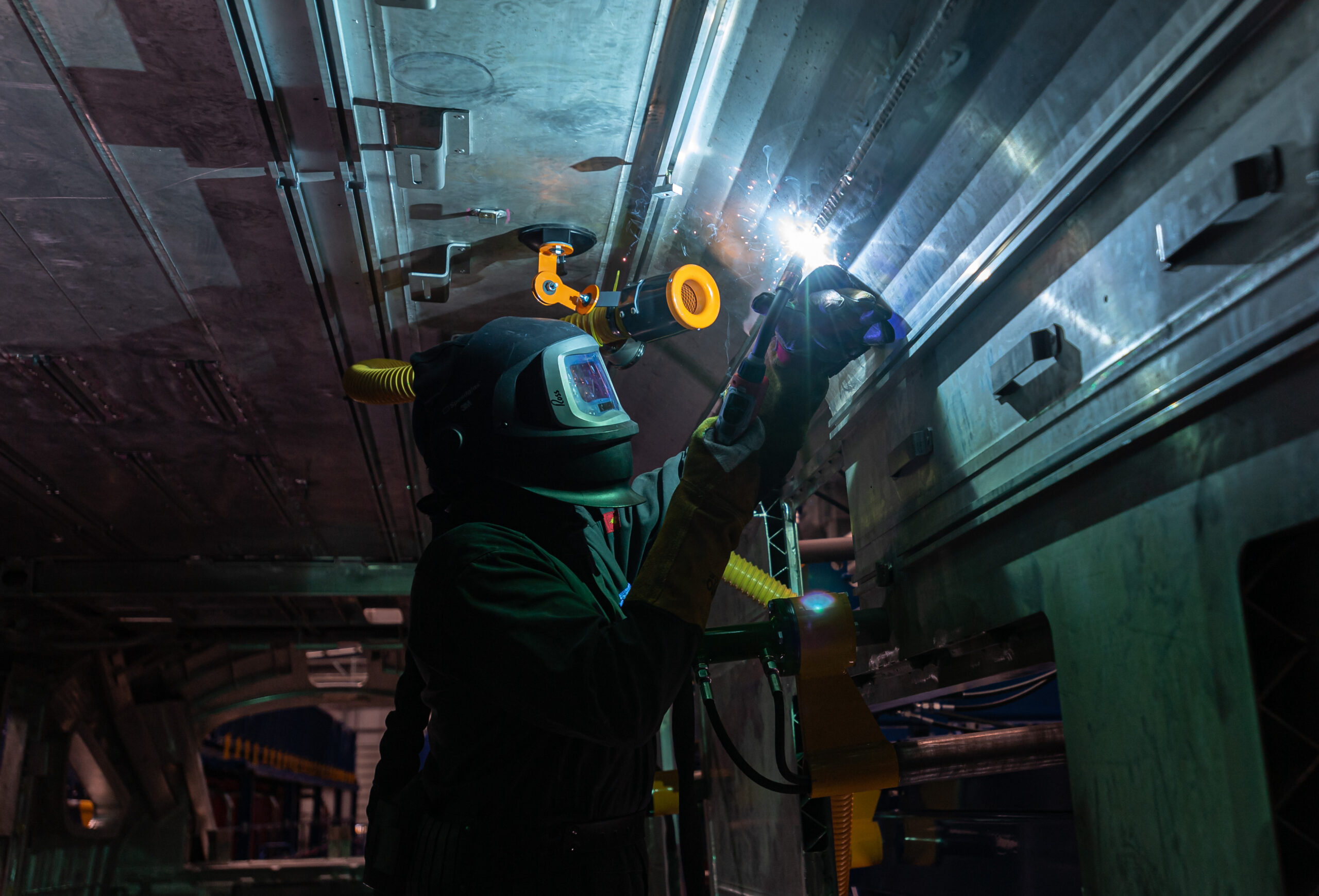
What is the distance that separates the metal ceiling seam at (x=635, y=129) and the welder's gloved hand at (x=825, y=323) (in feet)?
2.52

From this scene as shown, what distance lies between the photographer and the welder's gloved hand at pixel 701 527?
67.0 inches

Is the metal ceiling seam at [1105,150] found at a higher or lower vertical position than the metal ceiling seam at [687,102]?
lower

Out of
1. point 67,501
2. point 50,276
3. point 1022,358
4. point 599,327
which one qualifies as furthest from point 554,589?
point 67,501

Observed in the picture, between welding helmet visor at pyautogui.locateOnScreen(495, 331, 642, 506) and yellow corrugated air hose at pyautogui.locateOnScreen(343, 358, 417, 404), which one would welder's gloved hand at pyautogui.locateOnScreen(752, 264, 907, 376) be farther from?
yellow corrugated air hose at pyautogui.locateOnScreen(343, 358, 417, 404)

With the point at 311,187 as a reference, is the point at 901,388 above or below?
below

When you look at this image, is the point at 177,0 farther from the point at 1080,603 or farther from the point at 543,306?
the point at 1080,603

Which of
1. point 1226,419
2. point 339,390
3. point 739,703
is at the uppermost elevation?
point 339,390

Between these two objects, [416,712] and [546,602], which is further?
[416,712]

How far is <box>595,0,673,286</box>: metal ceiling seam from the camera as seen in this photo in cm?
217

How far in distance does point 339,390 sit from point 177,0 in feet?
7.92

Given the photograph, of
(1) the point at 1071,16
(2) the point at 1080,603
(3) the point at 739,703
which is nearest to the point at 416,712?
(3) the point at 739,703

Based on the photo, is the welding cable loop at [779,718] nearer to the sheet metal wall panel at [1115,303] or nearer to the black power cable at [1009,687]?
the sheet metal wall panel at [1115,303]

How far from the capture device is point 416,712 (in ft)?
8.05

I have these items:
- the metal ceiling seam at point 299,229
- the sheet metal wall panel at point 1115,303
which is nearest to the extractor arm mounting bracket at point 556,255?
the metal ceiling seam at point 299,229
